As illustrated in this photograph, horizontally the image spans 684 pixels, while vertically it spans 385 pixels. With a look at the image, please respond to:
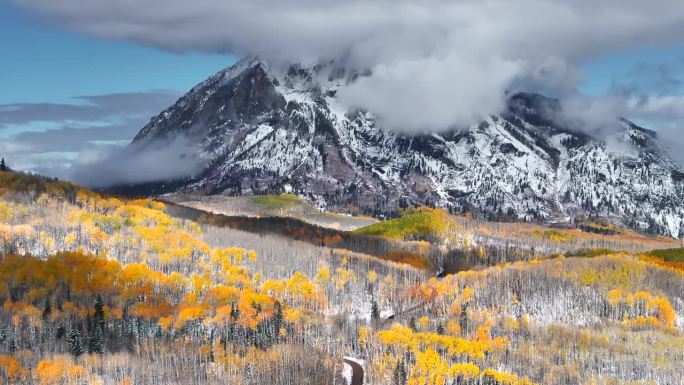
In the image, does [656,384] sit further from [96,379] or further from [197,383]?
[96,379]

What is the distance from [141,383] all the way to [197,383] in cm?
1439

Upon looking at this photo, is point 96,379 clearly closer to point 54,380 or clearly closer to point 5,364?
point 54,380

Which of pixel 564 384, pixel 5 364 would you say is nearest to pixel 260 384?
pixel 5 364

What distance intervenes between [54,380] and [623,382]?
5896 inches

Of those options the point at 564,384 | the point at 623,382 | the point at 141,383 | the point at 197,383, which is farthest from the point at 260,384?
the point at 623,382

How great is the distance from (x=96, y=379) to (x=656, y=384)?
14808 centimetres

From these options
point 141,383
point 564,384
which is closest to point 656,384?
point 564,384

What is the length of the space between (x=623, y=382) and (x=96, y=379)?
458ft

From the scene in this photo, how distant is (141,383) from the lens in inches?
7672

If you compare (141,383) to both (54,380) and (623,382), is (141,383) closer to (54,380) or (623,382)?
(54,380)

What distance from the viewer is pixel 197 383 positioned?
198 meters

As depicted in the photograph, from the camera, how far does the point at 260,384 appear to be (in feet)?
654

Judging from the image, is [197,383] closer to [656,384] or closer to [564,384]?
[564,384]

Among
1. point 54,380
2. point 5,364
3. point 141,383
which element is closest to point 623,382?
point 141,383
